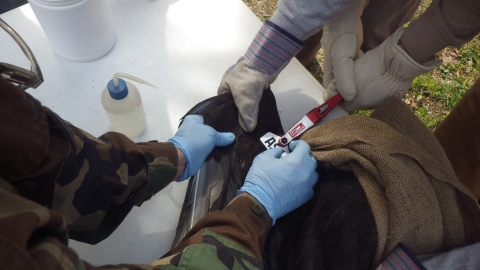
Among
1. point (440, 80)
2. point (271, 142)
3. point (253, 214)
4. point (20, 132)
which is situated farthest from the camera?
point (440, 80)

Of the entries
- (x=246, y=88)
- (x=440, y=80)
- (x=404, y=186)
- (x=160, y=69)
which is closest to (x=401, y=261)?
(x=404, y=186)

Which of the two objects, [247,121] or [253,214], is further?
[247,121]

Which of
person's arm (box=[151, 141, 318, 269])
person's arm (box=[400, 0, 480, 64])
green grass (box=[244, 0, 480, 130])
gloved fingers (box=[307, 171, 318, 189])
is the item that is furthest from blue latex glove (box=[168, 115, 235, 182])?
green grass (box=[244, 0, 480, 130])

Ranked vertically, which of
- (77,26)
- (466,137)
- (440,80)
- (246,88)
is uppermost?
(77,26)

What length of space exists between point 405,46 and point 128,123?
30.1 inches

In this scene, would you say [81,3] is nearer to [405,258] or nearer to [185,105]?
[185,105]

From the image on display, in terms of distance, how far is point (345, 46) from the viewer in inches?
35.6

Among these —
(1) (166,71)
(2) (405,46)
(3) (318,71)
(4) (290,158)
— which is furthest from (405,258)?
(3) (318,71)

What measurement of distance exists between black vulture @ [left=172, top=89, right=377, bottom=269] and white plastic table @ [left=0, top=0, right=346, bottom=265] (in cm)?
8

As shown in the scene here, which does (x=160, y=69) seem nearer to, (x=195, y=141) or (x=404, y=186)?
(x=195, y=141)

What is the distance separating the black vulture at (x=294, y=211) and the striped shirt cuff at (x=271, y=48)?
3.3 inches

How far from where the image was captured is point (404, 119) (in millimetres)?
771

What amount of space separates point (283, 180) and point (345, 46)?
0.44 m

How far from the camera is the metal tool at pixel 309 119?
32.0 inches
